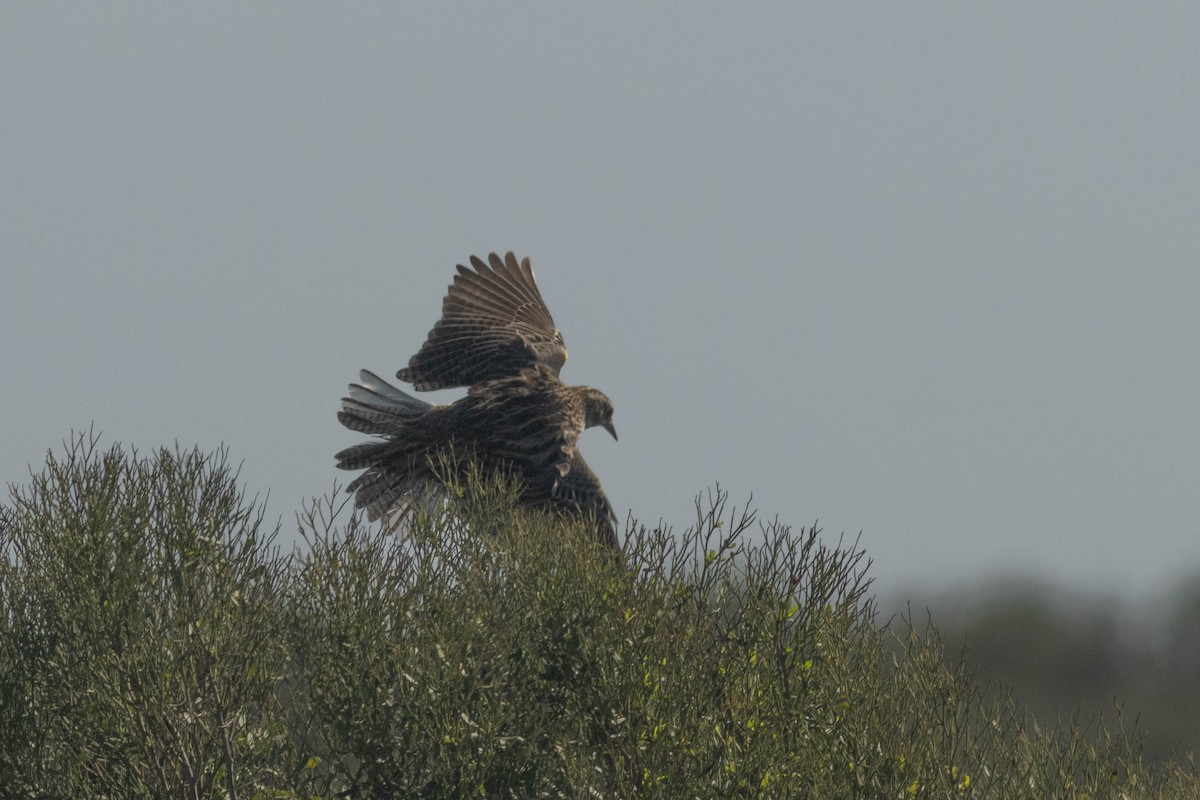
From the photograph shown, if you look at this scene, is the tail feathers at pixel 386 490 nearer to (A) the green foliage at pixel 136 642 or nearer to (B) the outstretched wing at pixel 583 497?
(B) the outstretched wing at pixel 583 497

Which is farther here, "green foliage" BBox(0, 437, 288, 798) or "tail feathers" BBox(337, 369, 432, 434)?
"tail feathers" BBox(337, 369, 432, 434)

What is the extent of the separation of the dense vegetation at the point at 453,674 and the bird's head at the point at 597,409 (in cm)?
599

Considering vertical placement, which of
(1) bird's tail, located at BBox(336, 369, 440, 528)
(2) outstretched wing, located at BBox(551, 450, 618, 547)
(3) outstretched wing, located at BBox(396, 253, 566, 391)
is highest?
(3) outstretched wing, located at BBox(396, 253, 566, 391)

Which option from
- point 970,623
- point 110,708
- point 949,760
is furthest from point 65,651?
point 970,623

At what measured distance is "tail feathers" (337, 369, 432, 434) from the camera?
61.0 ft

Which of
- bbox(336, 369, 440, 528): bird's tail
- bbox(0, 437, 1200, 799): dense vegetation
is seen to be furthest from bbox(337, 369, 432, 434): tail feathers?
bbox(0, 437, 1200, 799): dense vegetation

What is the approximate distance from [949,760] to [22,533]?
7.24 metres

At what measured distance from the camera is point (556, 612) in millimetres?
12297

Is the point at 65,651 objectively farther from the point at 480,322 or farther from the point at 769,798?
the point at 480,322

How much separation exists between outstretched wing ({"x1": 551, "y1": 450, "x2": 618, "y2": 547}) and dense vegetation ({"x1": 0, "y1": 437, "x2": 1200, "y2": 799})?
10.7ft

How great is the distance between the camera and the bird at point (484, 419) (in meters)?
17.0

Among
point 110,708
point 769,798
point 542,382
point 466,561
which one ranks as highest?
point 542,382

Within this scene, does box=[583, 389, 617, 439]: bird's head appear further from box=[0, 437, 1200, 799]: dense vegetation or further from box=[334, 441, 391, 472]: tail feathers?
box=[0, 437, 1200, 799]: dense vegetation

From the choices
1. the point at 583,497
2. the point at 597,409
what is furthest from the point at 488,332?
the point at 583,497
